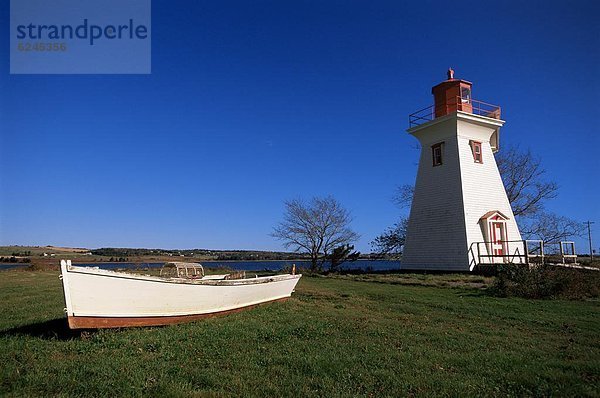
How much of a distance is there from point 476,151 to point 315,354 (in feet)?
74.8

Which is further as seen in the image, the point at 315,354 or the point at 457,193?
the point at 457,193

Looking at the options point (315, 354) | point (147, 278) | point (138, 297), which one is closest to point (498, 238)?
point (315, 354)

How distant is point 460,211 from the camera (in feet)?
79.4

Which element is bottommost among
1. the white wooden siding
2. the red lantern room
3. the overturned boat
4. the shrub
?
the shrub

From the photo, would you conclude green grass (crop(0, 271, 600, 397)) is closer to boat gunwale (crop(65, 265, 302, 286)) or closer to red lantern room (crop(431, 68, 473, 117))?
Answer: boat gunwale (crop(65, 265, 302, 286))

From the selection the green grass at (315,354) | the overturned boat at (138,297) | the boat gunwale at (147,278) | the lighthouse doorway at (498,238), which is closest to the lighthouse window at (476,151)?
the lighthouse doorway at (498,238)

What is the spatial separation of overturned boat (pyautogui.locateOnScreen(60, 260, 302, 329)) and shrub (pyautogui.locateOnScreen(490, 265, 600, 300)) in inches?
428

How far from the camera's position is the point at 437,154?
2667 centimetres

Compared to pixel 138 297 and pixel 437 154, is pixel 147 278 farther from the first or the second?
pixel 437 154

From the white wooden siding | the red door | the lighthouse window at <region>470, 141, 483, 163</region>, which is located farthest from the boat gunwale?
the lighthouse window at <region>470, 141, 483, 163</region>

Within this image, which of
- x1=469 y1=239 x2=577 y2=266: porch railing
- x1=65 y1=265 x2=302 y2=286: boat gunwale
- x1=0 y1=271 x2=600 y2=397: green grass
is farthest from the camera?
x1=469 y1=239 x2=577 y2=266: porch railing

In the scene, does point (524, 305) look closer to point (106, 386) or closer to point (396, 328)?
point (396, 328)

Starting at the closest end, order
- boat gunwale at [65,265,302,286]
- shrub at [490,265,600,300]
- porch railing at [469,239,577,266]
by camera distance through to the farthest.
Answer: boat gunwale at [65,265,302,286] < shrub at [490,265,600,300] < porch railing at [469,239,577,266]

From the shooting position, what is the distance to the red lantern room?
86.3ft
